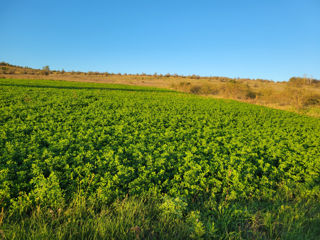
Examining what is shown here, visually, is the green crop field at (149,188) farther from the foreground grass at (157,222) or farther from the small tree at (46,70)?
the small tree at (46,70)

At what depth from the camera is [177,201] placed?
3.81 metres

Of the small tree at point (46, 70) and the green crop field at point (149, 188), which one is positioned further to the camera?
the small tree at point (46, 70)

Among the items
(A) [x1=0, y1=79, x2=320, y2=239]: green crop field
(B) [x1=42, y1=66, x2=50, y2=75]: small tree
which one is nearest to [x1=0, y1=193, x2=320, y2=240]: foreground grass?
(A) [x1=0, y1=79, x2=320, y2=239]: green crop field

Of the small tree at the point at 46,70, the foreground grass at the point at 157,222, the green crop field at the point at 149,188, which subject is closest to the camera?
the foreground grass at the point at 157,222

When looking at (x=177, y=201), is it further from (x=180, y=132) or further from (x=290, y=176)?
(x=180, y=132)

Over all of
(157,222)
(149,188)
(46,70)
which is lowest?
(157,222)

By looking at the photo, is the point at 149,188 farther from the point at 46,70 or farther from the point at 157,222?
the point at 46,70

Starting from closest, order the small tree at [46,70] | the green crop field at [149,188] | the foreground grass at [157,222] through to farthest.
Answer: the foreground grass at [157,222], the green crop field at [149,188], the small tree at [46,70]

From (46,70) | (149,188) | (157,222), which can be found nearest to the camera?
(157,222)

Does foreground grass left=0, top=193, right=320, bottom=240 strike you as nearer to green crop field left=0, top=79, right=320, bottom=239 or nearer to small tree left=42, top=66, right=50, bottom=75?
green crop field left=0, top=79, right=320, bottom=239

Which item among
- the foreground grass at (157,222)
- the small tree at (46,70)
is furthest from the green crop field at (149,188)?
the small tree at (46,70)

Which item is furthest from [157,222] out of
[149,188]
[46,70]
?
[46,70]

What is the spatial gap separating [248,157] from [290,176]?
1.35m

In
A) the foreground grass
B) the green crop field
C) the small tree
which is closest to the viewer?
the foreground grass
